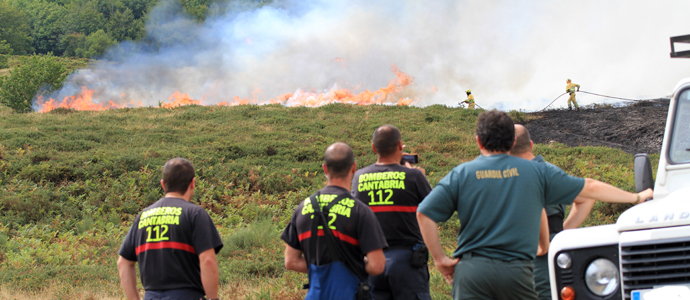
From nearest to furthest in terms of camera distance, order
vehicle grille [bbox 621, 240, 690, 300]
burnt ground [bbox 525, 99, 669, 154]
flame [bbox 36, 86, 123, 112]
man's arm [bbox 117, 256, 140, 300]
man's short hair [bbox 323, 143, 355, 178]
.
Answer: vehicle grille [bbox 621, 240, 690, 300] → man's short hair [bbox 323, 143, 355, 178] → man's arm [bbox 117, 256, 140, 300] → burnt ground [bbox 525, 99, 669, 154] → flame [bbox 36, 86, 123, 112]

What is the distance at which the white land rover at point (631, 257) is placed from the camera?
112 inches

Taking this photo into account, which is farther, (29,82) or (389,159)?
(29,82)

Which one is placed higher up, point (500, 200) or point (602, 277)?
point (500, 200)

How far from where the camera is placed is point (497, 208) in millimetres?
3217

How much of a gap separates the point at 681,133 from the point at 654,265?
1.67 m

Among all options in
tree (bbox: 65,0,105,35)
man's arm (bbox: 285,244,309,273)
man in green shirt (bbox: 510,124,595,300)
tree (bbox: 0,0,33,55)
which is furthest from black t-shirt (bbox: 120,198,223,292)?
tree (bbox: 0,0,33,55)

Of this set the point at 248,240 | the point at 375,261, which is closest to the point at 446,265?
the point at 375,261

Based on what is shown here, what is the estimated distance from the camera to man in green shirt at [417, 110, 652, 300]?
3166mm

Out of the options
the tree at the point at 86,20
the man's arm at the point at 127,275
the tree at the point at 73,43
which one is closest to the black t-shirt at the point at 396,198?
the man's arm at the point at 127,275

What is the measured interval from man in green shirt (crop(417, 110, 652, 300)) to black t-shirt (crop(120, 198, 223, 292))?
1.48 metres

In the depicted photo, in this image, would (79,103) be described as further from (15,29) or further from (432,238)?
(15,29)

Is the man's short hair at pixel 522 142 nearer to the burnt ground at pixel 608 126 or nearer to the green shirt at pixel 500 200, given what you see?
the green shirt at pixel 500 200

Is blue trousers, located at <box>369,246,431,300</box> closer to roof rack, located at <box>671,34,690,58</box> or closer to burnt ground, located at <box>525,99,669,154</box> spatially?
roof rack, located at <box>671,34,690,58</box>

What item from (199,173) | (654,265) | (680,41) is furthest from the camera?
(199,173)
